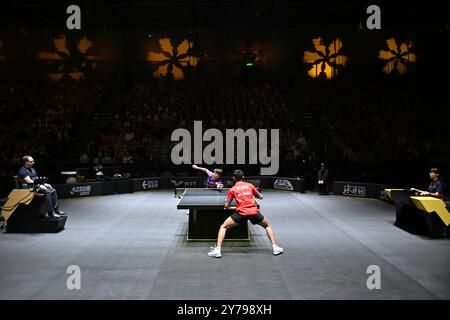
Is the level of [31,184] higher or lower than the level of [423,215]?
higher

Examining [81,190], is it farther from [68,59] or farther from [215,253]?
[68,59]

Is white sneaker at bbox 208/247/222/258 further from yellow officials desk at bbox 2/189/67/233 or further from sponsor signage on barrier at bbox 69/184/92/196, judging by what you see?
sponsor signage on barrier at bbox 69/184/92/196

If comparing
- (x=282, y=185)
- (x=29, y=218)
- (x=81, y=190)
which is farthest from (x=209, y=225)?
(x=282, y=185)

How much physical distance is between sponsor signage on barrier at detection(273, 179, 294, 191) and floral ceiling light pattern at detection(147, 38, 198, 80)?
11669 mm

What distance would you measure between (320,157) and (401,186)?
4.71m

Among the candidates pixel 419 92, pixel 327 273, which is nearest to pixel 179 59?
pixel 419 92

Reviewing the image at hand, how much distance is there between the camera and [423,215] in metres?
12.1

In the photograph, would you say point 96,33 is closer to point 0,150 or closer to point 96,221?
point 0,150

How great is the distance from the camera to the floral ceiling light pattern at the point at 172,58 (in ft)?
107

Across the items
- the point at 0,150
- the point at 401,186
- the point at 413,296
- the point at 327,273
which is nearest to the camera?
the point at 413,296

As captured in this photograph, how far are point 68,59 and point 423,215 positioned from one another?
1018 inches

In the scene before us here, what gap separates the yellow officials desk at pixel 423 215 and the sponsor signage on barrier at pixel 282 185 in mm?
10020

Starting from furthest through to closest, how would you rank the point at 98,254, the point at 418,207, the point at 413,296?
the point at 418,207 → the point at 98,254 → the point at 413,296

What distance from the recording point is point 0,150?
79.4 ft
